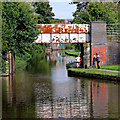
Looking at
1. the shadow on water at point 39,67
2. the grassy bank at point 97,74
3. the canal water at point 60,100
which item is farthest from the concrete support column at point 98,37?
the canal water at point 60,100

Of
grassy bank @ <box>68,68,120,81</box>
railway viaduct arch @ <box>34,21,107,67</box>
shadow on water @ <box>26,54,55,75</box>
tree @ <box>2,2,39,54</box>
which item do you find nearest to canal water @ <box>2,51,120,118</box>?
grassy bank @ <box>68,68,120,81</box>

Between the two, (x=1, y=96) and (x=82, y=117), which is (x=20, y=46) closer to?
(x=1, y=96)

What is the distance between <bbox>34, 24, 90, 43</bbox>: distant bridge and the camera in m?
40.1

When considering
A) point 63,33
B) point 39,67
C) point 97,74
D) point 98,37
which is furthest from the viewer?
point 39,67

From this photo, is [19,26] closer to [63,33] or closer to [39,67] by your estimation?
[63,33]

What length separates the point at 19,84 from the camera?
29250 millimetres

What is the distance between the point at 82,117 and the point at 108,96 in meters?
6.76

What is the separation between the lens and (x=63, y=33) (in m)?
40.5

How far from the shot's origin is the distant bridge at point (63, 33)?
132 ft

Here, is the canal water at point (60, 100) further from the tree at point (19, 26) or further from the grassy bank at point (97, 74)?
the tree at point (19, 26)

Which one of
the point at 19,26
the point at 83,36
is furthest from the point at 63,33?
the point at 19,26

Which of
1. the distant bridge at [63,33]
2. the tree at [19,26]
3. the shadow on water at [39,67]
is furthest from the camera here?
the shadow on water at [39,67]

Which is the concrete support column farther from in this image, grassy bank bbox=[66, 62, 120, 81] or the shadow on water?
the shadow on water

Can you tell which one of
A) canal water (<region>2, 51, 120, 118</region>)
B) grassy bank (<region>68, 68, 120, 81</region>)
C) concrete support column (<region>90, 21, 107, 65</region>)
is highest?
concrete support column (<region>90, 21, 107, 65</region>)
